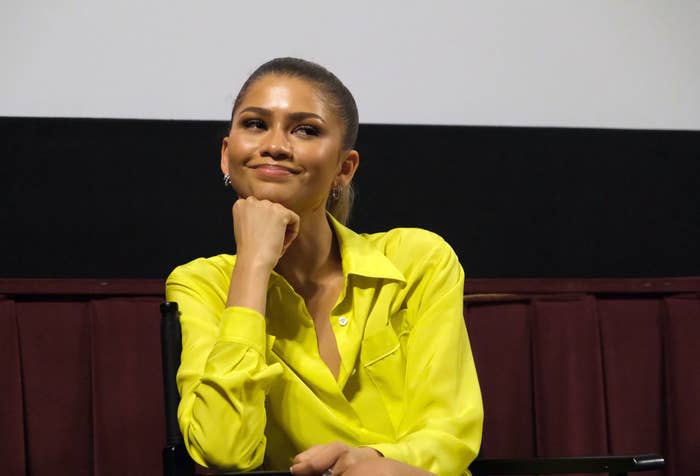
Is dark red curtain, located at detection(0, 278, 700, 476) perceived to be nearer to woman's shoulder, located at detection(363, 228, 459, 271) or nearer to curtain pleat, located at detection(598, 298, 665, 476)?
curtain pleat, located at detection(598, 298, 665, 476)

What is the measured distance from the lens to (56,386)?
76.6 inches

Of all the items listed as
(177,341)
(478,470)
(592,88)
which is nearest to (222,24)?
(592,88)

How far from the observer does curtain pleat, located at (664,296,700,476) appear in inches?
81.2

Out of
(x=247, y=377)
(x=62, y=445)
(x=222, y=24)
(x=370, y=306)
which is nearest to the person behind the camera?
(x=247, y=377)

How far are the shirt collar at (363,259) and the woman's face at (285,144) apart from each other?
96mm

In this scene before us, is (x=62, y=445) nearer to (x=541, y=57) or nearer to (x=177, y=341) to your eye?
(x=177, y=341)

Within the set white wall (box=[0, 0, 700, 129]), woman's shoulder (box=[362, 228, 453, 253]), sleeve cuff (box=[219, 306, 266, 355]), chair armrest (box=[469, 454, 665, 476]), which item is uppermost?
white wall (box=[0, 0, 700, 129])

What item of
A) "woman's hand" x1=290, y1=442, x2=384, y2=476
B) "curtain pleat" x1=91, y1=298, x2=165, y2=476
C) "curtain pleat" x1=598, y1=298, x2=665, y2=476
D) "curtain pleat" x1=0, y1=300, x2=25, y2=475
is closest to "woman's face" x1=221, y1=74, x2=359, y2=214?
"woman's hand" x1=290, y1=442, x2=384, y2=476

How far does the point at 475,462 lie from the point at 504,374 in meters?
0.71

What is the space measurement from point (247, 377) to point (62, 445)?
0.83 m

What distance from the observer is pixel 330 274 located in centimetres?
156

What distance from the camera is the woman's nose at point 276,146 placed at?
140 centimetres

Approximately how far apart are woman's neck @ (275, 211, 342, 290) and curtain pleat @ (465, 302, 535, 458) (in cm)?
57

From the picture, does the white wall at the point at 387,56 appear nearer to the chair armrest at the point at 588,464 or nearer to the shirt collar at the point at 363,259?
the shirt collar at the point at 363,259
